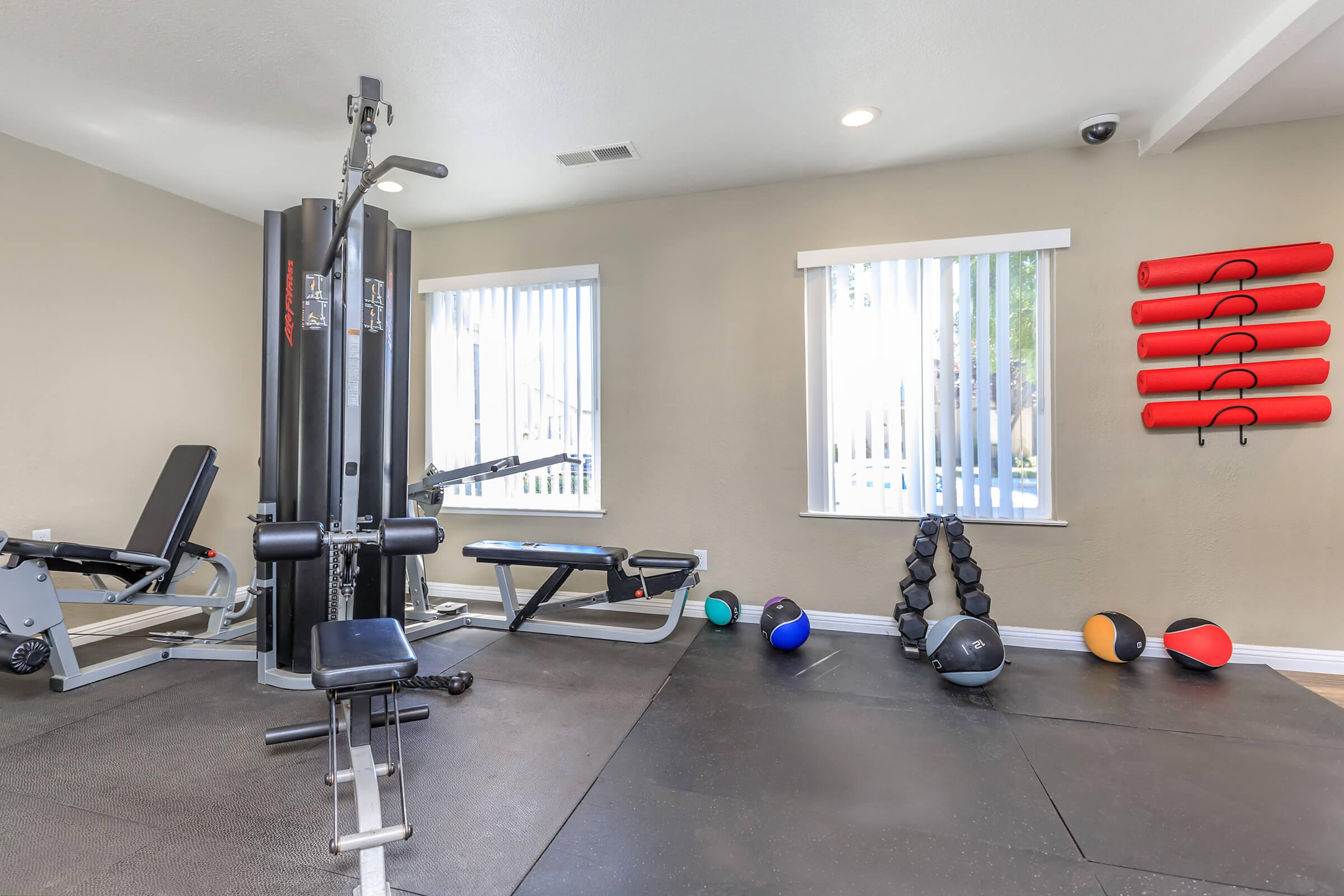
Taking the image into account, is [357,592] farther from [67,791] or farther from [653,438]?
[653,438]

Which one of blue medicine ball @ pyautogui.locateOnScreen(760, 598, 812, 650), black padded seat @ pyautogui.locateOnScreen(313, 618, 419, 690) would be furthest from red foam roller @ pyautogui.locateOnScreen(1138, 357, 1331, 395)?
black padded seat @ pyautogui.locateOnScreen(313, 618, 419, 690)

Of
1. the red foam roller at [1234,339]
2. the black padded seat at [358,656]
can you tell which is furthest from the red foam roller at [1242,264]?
the black padded seat at [358,656]

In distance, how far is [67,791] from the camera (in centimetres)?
184

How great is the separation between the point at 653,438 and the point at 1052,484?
7.11 ft

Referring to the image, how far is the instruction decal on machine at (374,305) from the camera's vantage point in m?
2.79

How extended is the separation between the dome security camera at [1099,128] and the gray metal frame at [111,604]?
4.67m

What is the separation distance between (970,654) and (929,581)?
2.15 ft

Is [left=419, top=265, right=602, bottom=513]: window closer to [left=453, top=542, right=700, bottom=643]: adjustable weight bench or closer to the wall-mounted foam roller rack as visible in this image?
[left=453, top=542, right=700, bottom=643]: adjustable weight bench

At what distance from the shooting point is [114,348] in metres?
3.37

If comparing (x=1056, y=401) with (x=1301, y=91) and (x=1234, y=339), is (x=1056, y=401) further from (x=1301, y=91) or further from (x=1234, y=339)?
(x=1301, y=91)

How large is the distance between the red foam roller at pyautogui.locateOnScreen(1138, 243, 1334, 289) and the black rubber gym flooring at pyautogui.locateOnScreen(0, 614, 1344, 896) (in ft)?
5.90

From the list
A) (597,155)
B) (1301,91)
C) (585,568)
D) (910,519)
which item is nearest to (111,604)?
(585,568)

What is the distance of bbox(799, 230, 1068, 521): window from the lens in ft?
10.4

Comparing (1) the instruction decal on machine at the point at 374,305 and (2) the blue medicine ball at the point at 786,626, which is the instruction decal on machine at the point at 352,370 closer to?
(1) the instruction decal on machine at the point at 374,305
